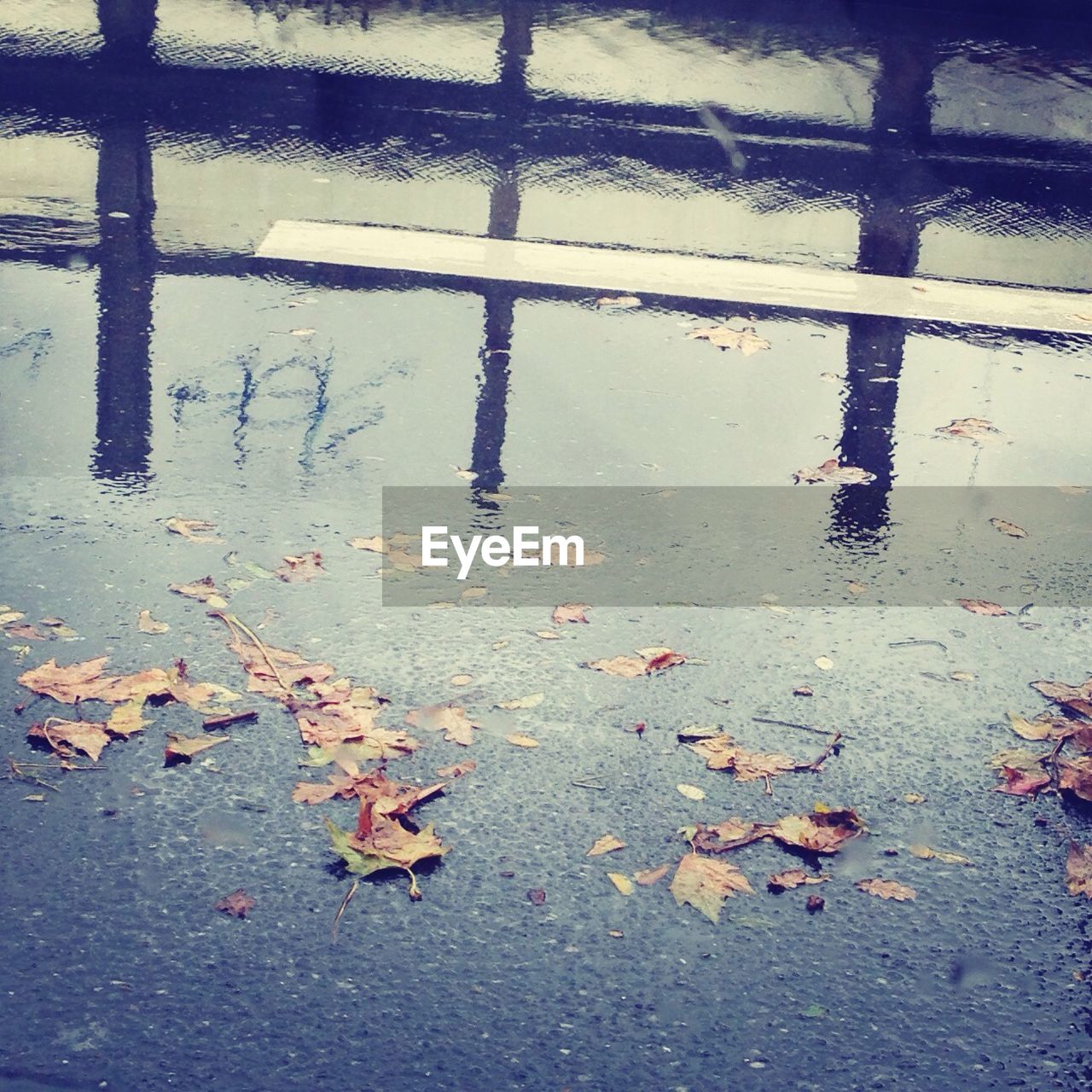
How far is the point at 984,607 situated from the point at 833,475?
951 mm

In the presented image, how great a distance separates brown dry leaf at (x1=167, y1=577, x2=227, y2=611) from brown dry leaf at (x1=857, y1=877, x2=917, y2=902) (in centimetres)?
191

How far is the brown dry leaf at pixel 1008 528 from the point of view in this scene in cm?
463

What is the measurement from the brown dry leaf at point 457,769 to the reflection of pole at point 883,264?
1.77 metres

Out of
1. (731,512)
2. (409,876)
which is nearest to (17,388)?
(731,512)

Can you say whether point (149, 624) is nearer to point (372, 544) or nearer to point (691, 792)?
point (372, 544)

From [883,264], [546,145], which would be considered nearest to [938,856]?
[883,264]

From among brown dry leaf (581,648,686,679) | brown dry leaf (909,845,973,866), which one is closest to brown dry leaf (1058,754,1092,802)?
brown dry leaf (909,845,973,866)

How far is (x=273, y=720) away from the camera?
11.3 feet

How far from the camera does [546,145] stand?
7.92 m

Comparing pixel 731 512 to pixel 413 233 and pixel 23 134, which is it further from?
pixel 23 134

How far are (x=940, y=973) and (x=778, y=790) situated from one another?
24.7 inches

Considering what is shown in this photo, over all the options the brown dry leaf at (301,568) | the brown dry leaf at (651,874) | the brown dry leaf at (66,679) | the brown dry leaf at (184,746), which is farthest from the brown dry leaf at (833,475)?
the brown dry leaf at (66,679)

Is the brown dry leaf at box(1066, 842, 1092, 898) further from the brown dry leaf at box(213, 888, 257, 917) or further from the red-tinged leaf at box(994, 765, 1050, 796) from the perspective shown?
the brown dry leaf at box(213, 888, 257, 917)

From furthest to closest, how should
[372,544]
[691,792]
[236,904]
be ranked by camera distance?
[372,544], [691,792], [236,904]
